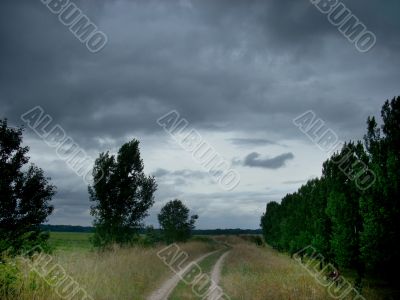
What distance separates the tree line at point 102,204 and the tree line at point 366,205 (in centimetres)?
1312

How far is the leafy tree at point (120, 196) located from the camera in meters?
27.6

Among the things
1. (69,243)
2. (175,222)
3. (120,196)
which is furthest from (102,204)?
(69,243)

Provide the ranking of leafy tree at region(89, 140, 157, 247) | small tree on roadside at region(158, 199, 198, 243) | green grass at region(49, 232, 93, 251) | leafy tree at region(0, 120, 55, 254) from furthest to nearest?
1. small tree on roadside at region(158, 199, 198, 243)
2. leafy tree at region(89, 140, 157, 247)
3. green grass at region(49, 232, 93, 251)
4. leafy tree at region(0, 120, 55, 254)

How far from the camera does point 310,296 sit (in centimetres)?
1315

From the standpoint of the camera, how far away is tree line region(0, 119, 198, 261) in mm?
9430

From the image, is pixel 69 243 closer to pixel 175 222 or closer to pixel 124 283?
pixel 175 222

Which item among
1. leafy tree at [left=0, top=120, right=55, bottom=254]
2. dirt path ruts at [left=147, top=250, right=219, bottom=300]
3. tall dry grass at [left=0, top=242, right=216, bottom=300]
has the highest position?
leafy tree at [left=0, top=120, right=55, bottom=254]

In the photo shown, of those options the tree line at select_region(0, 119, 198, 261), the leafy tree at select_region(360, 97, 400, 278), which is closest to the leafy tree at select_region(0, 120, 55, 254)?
the tree line at select_region(0, 119, 198, 261)

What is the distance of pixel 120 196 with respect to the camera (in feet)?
92.4

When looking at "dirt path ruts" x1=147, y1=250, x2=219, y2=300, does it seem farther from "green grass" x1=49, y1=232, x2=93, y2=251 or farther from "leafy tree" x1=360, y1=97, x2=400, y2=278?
"leafy tree" x1=360, y1=97, x2=400, y2=278

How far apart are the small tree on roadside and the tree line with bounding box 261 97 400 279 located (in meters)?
30.0

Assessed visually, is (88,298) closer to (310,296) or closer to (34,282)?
(34,282)

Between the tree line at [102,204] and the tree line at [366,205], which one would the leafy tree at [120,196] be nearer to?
the tree line at [102,204]

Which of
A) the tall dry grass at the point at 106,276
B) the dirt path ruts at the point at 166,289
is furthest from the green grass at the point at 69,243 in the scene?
the dirt path ruts at the point at 166,289
